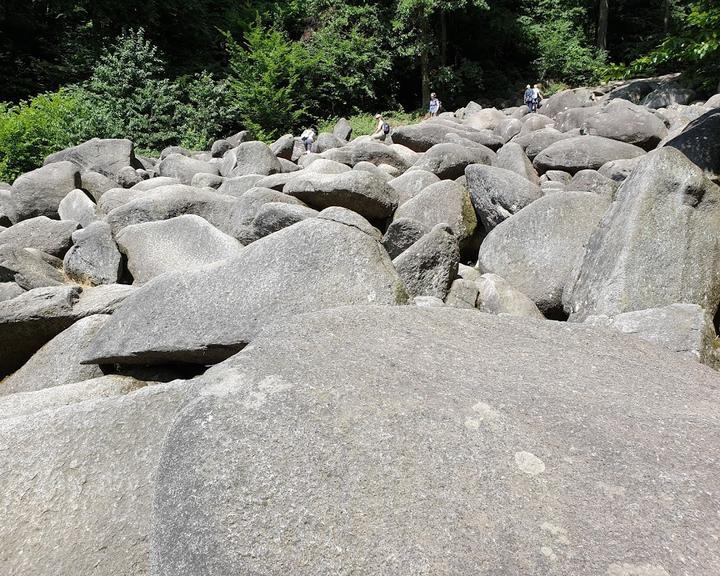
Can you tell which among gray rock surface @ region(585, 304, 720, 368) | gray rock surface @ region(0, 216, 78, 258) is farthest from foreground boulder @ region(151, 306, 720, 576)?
gray rock surface @ region(0, 216, 78, 258)

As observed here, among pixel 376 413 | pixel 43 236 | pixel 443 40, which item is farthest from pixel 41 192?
pixel 443 40

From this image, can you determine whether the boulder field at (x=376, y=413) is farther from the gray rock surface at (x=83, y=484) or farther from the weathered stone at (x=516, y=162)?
the weathered stone at (x=516, y=162)

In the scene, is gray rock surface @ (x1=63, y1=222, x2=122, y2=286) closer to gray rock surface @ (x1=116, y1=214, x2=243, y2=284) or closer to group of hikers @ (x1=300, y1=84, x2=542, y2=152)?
gray rock surface @ (x1=116, y1=214, x2=243, y2=284)

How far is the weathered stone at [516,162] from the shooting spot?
8.08m

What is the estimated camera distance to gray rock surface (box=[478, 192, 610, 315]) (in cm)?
504

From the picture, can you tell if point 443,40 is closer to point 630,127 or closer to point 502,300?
point 630,127

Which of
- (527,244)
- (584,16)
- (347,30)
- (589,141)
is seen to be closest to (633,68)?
(589,141)

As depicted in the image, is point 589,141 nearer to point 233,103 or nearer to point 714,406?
point 714,406

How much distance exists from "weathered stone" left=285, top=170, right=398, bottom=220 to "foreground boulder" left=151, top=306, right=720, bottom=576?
449 centimetres

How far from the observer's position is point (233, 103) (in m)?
21.0

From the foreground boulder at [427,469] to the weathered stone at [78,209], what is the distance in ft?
23.3

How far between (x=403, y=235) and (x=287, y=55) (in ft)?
61.0

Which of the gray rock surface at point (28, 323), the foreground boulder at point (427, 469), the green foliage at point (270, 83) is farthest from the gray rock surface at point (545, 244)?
the green foliage at point (270, 83)

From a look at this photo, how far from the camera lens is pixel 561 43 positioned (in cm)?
2391
